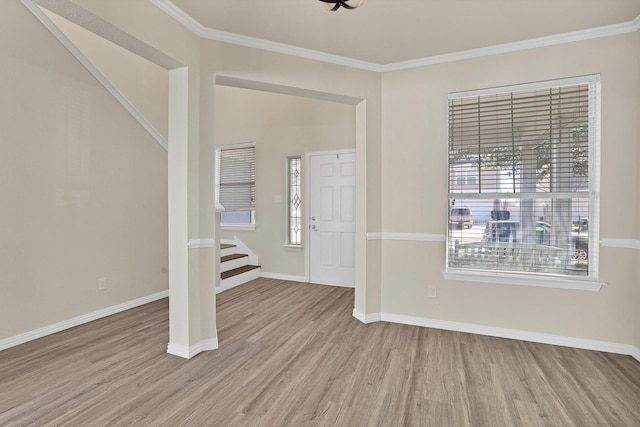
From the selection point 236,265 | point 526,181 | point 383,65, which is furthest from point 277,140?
point 526,181

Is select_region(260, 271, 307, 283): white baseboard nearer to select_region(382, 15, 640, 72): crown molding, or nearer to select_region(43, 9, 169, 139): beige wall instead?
select_region(43, 9, 169, 139): beige wall

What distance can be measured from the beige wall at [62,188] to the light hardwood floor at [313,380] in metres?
0.46

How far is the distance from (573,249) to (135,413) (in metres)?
3.59

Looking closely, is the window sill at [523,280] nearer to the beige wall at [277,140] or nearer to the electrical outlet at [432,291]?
the electrical outlet at [432,291]

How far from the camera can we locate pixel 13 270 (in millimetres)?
2771

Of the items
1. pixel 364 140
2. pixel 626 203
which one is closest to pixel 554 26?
pixel 626 203

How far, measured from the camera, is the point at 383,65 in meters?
3.36

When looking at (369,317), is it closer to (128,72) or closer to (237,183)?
(237,183)

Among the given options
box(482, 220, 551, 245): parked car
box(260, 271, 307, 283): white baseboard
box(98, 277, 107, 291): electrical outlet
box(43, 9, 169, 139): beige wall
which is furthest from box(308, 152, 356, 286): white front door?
box(98, 277, 107, 291): electrical outlet

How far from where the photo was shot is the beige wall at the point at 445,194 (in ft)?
8.69

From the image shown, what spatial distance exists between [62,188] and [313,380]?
300cm

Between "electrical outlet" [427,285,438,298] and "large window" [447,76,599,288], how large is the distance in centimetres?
27

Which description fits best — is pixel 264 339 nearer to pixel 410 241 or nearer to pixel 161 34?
pixel 410 241

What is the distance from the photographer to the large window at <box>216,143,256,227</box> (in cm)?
556
